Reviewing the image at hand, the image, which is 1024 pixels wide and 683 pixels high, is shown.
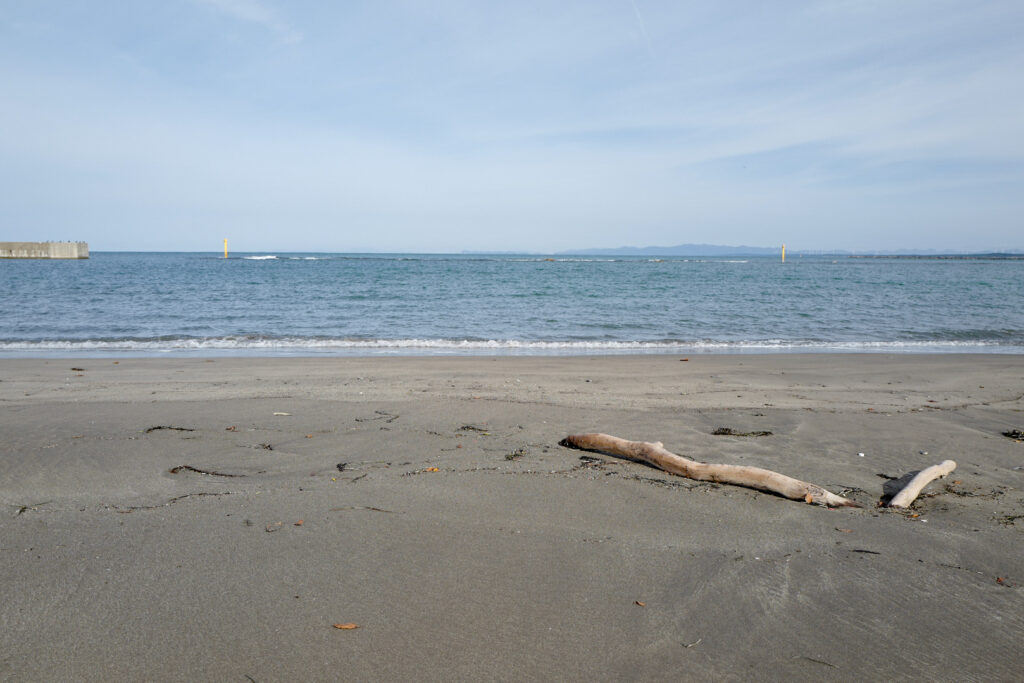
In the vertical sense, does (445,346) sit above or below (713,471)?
below

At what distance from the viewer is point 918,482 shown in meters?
4.14

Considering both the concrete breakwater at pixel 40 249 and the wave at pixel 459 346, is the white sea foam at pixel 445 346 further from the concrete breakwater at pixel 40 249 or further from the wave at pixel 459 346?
the concrete breakwater at pixel 40 249

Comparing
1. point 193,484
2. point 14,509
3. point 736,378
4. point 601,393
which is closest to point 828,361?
point 736,378

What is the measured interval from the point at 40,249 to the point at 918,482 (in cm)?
8446

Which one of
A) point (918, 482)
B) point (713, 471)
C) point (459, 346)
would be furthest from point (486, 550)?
point (459, 346)

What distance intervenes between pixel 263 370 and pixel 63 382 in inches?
98.4

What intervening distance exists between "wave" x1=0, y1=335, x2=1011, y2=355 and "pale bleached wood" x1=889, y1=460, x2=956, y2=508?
822cm

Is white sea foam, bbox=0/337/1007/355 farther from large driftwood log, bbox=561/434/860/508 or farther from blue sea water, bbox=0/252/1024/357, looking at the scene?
large driftwood log, bbox=561/434/860/508

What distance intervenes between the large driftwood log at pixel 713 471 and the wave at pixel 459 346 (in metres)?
7.51

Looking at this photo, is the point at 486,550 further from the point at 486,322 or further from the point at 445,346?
the point at 486,322

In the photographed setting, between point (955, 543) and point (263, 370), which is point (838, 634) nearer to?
point (955, 543)

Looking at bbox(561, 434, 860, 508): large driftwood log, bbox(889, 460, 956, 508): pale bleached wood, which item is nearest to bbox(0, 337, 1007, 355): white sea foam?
bbox(561, 434, 860, 508): large driftwood log

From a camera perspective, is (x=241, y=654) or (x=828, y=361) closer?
(x=241, y=654)

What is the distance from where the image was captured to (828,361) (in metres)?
11.1
